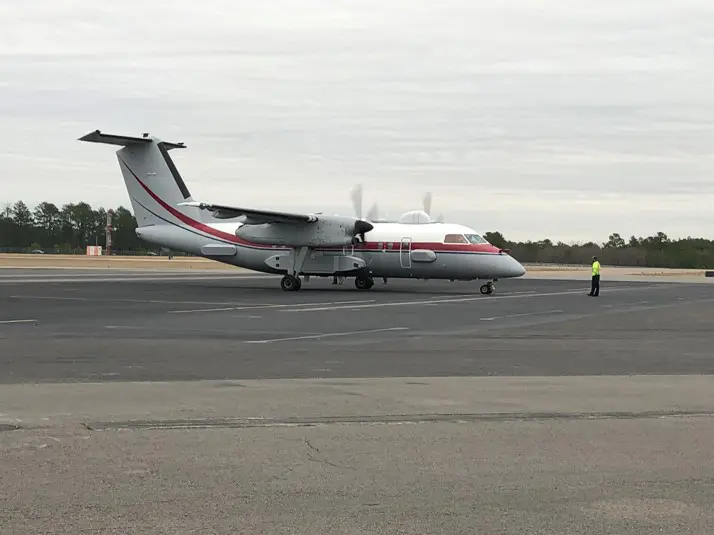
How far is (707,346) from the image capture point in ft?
56.9

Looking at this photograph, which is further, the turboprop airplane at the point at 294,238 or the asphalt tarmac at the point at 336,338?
the turboprop airplane at the point at 294,238

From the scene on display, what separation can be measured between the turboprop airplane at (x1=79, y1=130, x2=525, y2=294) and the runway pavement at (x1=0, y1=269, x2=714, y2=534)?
21560 millimetres

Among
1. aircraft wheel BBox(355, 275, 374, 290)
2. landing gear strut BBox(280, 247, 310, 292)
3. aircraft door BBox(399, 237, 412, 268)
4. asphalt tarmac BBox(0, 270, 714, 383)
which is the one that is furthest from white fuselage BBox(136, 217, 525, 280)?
asphalt tarmac BBox(0, 270, 714, 383)

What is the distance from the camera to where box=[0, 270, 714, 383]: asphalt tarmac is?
43.4ft

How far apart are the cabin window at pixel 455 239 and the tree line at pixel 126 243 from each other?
98.7m

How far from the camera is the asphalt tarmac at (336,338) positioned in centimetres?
1323

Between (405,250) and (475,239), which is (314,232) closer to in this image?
(405,250)

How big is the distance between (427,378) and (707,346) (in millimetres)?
7734

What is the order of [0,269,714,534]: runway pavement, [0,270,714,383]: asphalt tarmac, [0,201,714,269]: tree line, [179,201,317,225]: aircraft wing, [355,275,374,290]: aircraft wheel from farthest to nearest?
1. [0,201,714,269]: tree line
2. [355,275,374,290]: aircraft wheel
3. [179,201,317,225]: aircraft wing
4. [0,270,714,383]: asphalt tarmac
5. [0,269,714,534]: runway pavement

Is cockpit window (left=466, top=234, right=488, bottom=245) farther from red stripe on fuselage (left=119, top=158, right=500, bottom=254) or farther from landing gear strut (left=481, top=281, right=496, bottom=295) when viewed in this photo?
landing gear strut (left=481, top=281, right=496, bottom=295)

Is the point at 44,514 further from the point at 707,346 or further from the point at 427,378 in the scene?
the point at 707,346

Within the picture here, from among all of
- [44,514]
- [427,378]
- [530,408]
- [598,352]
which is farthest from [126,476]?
[598,352]

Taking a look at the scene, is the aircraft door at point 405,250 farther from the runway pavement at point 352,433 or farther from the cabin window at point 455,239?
the runway pavement at point 352,433

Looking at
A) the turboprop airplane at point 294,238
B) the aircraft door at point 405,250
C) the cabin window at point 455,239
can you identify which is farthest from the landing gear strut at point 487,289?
the aircraft door at point 405,250
